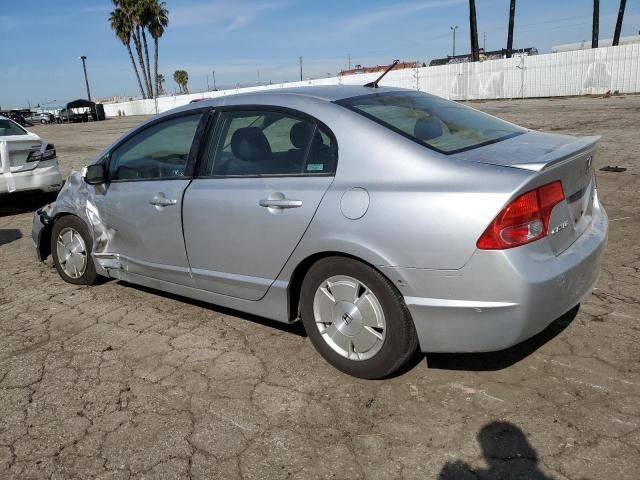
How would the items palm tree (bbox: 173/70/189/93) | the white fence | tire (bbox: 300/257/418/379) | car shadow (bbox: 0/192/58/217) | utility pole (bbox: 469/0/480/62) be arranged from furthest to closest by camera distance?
1. palm tree (bbox: 173/70/189/93)
2. utility pole (bbox: 469/0/480/62)
3. the white fence
4. car shadow (bbox: 0/192/58/217)
5. tire (bbox: 300/257/418/379)

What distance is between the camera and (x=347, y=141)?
2936 mm

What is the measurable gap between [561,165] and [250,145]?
68.2 inches

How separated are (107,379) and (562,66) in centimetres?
2931

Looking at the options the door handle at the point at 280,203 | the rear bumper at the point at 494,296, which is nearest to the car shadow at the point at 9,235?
the door handle at the point at 280,203

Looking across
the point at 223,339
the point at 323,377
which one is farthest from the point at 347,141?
the point at 223,339

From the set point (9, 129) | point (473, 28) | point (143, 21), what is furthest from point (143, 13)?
point (9, 129)

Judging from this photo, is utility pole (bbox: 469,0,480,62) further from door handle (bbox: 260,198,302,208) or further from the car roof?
door handle (bbox: 260,198,302,208)

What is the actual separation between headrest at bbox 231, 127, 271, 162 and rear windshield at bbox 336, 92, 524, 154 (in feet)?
1.74

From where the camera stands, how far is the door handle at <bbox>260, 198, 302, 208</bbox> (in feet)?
9.86

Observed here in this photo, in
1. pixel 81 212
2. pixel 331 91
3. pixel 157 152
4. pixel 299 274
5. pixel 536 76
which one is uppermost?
pixel 536 76

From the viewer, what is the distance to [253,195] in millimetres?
3205

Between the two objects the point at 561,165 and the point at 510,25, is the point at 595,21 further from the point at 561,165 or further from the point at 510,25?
the point at 561,165

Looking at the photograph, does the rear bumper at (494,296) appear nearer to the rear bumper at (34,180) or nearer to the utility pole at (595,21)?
the rear bumper at (34,180)

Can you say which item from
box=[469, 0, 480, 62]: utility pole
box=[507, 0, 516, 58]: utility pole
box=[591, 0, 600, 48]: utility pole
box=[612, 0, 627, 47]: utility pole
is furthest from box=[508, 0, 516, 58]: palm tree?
box=[612, 0, 627, 47]: utility pole
